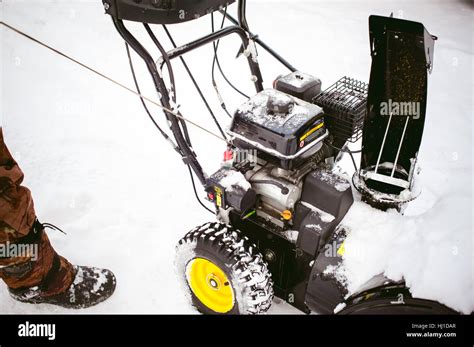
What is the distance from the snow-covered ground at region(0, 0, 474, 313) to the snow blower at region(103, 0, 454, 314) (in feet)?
0.44

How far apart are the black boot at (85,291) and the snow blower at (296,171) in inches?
17.6

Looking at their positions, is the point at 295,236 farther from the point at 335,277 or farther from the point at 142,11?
the point at 142,11

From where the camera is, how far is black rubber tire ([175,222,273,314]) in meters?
2.02

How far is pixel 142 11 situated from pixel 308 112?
756 mm

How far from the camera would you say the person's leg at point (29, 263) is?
1.99 m

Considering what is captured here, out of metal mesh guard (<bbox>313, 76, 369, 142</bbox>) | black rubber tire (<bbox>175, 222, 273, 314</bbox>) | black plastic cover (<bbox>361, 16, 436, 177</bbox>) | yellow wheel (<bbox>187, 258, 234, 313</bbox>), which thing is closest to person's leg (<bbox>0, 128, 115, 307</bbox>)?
yellow wheel (<bbox>187, 258, 234, 313</bbox>)

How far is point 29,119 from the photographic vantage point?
351cm

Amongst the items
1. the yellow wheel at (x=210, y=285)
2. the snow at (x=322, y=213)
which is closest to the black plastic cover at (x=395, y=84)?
the snow at (x=322, y=213)

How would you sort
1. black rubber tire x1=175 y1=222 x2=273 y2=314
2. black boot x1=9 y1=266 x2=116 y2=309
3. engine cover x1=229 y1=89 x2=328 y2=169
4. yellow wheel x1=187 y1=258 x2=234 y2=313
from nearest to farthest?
engine cover x1=229 y1=89 x2=328 y2=169, black rubber tire x1=175 y1=222 x2=273 y2=314, yellow wheel x1=187 y1=258 x2=234 y2=313, black boot x1=9 y1=266 x2=116 y2=309

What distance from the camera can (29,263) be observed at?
85.2 inches

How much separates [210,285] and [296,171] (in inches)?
26.3

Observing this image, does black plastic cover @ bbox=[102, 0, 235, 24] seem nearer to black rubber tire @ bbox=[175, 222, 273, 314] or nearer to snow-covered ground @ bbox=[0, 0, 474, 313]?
black rubber tire @ bbox=[175, 222, 273, 314]

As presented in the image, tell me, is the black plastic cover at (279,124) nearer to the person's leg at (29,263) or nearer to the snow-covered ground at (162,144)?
the snow-covered ground at (162,144)

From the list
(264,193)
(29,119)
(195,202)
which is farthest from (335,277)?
(29,119)
